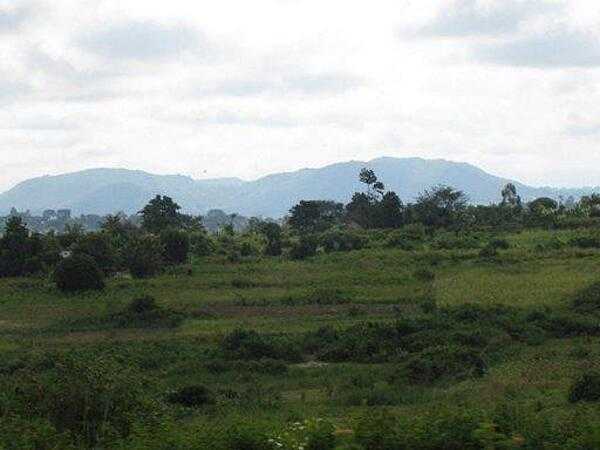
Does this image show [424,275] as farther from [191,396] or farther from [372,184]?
[372,184]

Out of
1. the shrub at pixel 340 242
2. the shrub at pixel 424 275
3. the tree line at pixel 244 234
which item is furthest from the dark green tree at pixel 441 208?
the shrub at pixel 424 275

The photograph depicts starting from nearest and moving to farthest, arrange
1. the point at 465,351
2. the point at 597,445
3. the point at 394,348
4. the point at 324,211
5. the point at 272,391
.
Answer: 1. the point at 597,445
2. the point at 272,391
3. the point at 465,351
4. the point at 394,348
5. the point at 324,211

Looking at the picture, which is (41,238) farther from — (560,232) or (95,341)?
(560,232)

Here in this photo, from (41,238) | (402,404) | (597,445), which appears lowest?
(402,404)

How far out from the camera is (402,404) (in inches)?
735

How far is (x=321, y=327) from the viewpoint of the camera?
2825 cm

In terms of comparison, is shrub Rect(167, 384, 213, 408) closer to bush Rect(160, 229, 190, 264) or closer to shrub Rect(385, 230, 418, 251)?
bush Rect(160, 229, 190, 264)

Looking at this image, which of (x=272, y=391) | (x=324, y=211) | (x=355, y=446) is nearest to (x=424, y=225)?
(x=324, y=211)

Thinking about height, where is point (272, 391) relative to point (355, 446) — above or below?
below

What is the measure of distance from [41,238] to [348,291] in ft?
65.7

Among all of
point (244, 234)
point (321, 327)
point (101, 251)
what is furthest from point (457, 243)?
point (321, 327)

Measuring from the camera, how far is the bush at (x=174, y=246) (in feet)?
152

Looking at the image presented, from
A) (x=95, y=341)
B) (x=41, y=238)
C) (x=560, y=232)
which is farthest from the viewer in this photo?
(x=560, y=232)

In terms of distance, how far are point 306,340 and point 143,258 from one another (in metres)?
17.6
